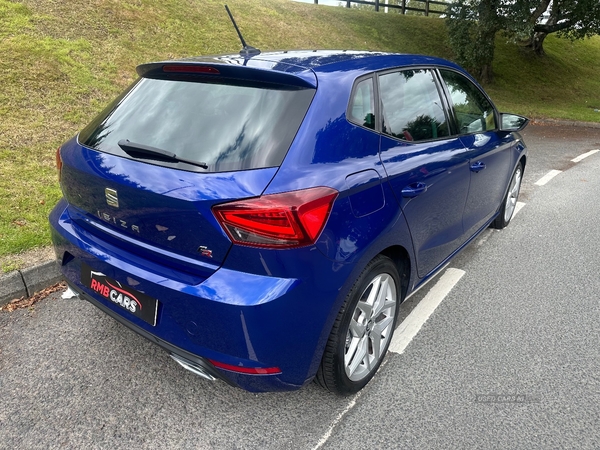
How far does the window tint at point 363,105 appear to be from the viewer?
2.29 metres

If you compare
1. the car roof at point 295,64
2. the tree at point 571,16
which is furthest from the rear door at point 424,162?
the tree at point 571,16

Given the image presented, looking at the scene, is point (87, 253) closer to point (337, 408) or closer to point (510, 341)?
point (337, 408)

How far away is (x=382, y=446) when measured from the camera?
2186 mm

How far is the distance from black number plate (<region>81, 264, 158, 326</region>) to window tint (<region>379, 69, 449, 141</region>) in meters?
1.45

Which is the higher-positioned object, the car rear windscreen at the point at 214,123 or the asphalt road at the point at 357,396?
the car rear windscreen at the point at 214,123

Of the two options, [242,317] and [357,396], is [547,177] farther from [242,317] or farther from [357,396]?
[242,317]

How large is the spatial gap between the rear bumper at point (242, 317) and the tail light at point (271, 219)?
0.08 m

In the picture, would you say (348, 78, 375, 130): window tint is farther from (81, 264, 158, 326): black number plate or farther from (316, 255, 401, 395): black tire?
(81, 264, 158, 326): black number plate

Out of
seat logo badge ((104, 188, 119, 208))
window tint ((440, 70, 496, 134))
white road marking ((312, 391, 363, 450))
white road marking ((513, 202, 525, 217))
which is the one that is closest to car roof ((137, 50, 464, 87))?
window tint ((440, 70, 496, 134))

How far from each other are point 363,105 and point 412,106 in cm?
54

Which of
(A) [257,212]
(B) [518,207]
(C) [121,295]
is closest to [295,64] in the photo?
(A) [257,212]

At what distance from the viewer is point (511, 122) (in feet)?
13.5

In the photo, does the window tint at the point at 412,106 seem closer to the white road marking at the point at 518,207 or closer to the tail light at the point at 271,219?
the tail light at the point at 271,219

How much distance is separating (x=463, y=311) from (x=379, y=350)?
103cm
